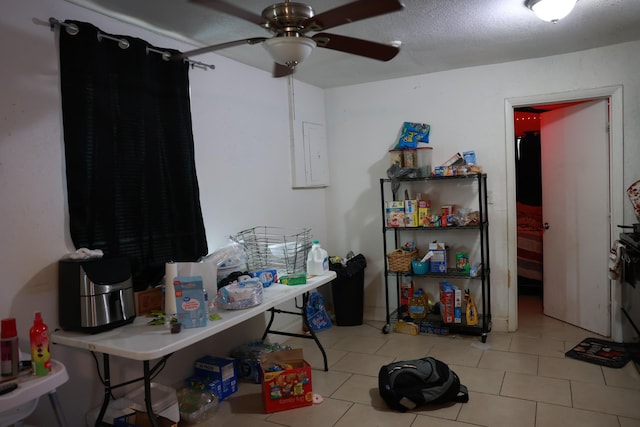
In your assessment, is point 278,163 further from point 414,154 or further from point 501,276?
point 501,276

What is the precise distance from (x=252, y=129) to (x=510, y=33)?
77.5 inches

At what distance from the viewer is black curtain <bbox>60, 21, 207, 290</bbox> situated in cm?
228

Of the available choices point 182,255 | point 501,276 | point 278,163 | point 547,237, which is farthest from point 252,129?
point 547,237

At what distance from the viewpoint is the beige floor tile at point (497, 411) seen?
2.43m

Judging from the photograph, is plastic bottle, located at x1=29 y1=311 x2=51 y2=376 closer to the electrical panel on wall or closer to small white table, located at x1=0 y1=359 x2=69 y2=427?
small white table, located at x1=0 y1=359 x2=69 y2=427

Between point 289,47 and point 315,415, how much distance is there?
6.49 feet

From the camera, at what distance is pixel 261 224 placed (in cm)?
367

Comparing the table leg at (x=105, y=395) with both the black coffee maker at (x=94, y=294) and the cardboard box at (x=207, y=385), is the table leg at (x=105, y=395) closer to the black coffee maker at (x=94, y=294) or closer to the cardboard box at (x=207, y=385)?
the black coffee maker at (x=94, y=294)

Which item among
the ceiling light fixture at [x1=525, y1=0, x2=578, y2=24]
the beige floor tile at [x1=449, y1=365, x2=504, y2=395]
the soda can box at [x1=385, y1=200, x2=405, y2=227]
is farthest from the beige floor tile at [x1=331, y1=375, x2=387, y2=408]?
the ceiling light fixture at [x1=525, y1=0, x2=578, y2=24]

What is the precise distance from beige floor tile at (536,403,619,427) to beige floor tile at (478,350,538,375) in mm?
520

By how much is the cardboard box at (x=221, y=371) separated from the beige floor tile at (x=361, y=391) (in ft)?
2.13

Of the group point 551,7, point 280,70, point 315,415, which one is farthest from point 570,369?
point 280,70

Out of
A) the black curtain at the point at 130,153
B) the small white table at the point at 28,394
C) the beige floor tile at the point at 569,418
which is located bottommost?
the beige floor tile at the point at 569,418

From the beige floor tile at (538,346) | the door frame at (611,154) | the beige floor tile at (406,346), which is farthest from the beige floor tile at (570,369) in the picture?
the beige floor tile at (406,346)
